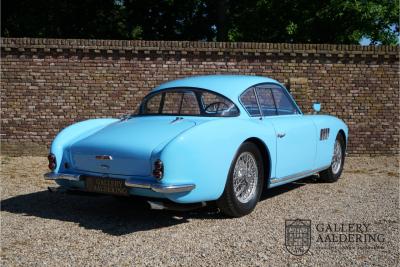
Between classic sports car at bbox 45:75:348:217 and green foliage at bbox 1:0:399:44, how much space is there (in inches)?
432

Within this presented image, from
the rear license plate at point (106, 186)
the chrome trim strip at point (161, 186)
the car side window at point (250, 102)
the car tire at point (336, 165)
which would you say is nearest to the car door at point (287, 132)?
the car side window at point (250, 102)

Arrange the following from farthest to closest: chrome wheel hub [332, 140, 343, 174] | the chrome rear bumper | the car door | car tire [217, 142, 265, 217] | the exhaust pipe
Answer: chrome wheel hub [332, 140, 343, 174] < the car door < car tire [217, 142, 265, 217] < the exhaust pipe < the chrome rear bumper

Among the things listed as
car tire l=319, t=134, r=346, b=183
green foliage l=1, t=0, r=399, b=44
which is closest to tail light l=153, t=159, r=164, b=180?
car tire l=319, t=134, r=346, b=183

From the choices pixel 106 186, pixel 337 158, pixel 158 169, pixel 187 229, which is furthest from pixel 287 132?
pixel 106 186

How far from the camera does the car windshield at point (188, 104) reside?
16.9 feet

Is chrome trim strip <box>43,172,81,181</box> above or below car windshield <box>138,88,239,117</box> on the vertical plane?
below

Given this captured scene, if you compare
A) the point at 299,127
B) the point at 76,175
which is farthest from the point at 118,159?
the point at 299,127

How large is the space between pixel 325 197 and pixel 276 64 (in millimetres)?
4556

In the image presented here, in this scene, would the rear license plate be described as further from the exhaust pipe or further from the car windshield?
the car windshield

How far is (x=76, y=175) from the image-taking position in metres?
4.70

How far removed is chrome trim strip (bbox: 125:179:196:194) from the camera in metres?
4.10

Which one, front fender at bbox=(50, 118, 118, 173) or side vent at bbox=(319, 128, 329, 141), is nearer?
front fender at bbox=(50, 118, 118, 173)

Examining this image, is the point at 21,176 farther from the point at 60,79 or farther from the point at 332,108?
the point at 332,108

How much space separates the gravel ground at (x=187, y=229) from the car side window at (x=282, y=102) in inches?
41.5
